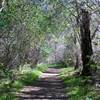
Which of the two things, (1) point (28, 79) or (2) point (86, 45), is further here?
(1) point (28, 79)

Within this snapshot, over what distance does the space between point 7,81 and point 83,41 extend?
7.74 metres

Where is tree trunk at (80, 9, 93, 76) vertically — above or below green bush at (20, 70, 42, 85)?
above

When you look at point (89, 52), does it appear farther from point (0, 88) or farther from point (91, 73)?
point (0, 88)

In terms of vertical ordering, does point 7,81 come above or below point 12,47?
below

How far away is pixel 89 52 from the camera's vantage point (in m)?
28.5

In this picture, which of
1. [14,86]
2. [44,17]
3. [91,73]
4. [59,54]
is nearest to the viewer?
[14,86]

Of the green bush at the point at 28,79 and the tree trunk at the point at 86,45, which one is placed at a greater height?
the tree trunk at the point at 86,45

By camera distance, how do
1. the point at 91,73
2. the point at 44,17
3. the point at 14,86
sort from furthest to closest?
the point at 44,17 < the point at 91,73 < the point at 14,86

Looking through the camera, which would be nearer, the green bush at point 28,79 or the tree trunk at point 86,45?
the green bush at point 28,79

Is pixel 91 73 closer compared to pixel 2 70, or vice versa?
pixel 2 70

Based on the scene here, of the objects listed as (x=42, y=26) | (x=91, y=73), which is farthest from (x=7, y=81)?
(x=42, y=26)

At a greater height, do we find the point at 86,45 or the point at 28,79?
the point at 86,45

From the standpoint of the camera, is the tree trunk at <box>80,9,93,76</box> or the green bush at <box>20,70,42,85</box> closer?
the green bush at <box>20,70,42,85</box>

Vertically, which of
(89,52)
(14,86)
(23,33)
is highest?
(23,33)
